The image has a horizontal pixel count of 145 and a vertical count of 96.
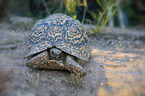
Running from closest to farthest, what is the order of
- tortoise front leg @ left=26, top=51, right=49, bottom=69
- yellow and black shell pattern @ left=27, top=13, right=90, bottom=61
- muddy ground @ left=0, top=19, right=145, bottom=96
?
muddy ground @ left=0, top=19, right=145, bottom=96, tortoise front leg @ left=26, top=51, right=49, bottom=69, yellow and black shell pattern @ left=27, top=13, right=90, bottom=61

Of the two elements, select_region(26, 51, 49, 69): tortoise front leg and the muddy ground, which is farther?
select_region(26, 51, 49, 69): tortoise front leg

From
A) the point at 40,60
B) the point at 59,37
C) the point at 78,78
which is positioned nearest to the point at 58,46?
the point at 59,37

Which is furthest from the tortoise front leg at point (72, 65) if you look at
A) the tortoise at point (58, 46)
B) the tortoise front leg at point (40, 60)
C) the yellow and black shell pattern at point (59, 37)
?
the tortoise front leg at point (40, 60)

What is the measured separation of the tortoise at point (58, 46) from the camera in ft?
10.2

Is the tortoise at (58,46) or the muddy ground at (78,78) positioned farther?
the tortoise at (58,46)

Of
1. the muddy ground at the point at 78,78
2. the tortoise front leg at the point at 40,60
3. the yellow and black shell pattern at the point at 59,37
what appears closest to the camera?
the muddy ground at the point at 78,78

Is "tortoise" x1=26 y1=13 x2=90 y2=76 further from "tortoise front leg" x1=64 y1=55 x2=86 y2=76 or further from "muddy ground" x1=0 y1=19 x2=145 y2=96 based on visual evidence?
"muddy ground" x1=0 y1=19 x2=145 y2=96

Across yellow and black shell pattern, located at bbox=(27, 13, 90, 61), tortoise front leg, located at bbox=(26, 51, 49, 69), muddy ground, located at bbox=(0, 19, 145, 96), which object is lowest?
muddy ground, located at bbox=(0, 19, 145, 96)

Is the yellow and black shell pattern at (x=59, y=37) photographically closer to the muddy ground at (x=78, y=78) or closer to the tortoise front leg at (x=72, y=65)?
the tortoise front leg at (x=72, y=65)

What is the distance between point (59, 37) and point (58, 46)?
29 centimetres

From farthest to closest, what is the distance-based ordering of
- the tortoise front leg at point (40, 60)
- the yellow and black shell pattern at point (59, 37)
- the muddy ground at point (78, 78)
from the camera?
the yellow and black shell pattern at point (59, 37)
the tortoise front leg at point (40, 60)
the muddy ground at point (78, 78)

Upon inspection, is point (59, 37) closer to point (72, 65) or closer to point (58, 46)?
point (58, 46)

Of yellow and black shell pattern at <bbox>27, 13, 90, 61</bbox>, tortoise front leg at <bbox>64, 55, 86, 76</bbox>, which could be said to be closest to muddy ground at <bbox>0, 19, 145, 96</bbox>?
tortoise front leg at <bbox>64, 55, 86, 76</bbox>

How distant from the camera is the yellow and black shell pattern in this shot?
3.19 metres
